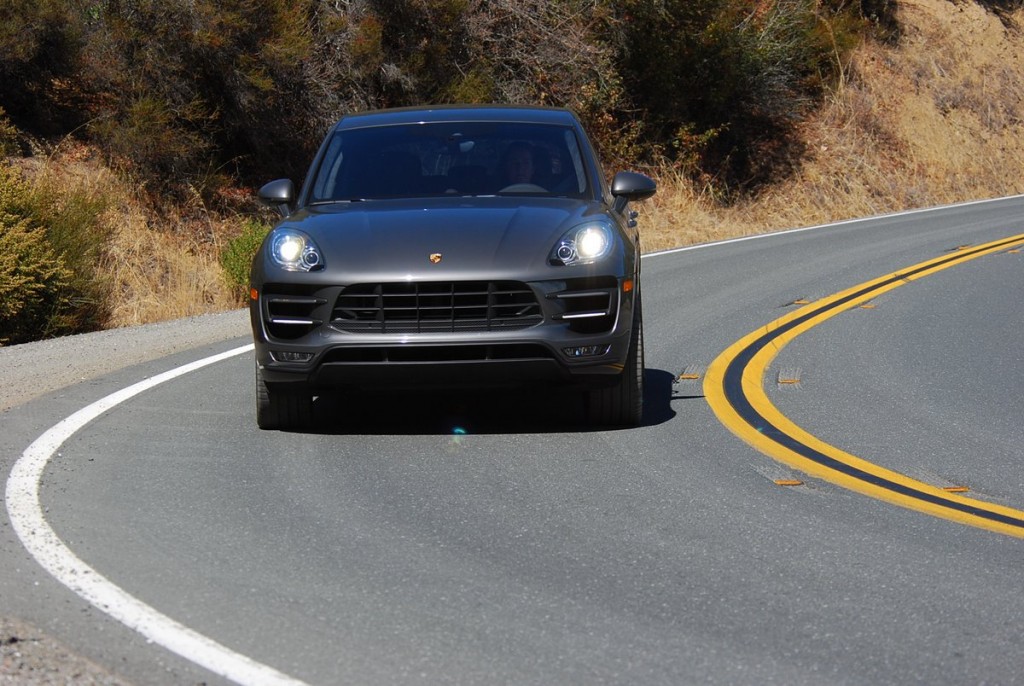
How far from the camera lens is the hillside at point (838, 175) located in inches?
667

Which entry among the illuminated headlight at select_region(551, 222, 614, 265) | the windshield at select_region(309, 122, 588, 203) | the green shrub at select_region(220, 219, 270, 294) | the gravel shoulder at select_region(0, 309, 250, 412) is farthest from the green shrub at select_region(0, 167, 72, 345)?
the illuminated headlight at select_region(551, 222, 614, 265)

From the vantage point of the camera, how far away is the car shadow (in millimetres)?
7055

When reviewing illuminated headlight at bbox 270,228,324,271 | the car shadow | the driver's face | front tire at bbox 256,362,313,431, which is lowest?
the car shadow

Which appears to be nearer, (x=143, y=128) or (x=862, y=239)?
(x=862, y=239)

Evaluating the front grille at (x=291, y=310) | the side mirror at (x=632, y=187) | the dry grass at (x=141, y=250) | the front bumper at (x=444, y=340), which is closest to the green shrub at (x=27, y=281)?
the dry grass at (x=141, y=250)

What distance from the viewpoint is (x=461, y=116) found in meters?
8.23

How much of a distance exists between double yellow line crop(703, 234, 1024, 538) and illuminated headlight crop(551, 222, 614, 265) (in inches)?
47.5

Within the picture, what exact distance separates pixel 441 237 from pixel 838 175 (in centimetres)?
2144

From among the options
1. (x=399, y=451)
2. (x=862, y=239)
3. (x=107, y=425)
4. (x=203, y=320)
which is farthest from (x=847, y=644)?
(x=862, y=239)

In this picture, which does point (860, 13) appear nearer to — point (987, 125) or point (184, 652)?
point (987, 125)

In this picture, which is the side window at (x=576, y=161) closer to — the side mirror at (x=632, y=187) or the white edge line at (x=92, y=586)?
the side mirror at (x=632, y=187)

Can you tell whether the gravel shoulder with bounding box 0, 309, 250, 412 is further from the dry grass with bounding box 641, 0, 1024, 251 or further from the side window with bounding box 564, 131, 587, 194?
the dry grass with bounding box 641, 0, 1024, 251

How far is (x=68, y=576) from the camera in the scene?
4.59 metres

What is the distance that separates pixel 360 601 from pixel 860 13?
106 feet
